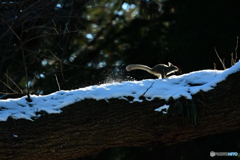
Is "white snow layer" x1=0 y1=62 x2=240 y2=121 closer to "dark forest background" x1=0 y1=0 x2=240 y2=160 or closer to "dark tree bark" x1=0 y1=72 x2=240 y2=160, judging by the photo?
"dark tree bark" x1=0 y1=72 x2=240 y2=160

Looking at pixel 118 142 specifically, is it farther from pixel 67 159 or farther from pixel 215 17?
pixel 215 17

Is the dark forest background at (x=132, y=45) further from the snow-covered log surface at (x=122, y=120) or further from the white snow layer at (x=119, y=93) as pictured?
the snow-covered log surface at (x=122, y=120)

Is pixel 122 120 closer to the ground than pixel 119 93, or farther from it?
closer to the ground

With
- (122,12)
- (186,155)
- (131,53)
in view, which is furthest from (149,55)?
(186,155)

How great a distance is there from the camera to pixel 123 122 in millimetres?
3285

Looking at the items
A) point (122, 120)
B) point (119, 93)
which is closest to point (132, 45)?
point (119, 93)

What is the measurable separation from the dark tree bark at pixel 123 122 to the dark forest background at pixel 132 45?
320 cm

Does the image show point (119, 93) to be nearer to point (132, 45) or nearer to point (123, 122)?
point (123, 122)

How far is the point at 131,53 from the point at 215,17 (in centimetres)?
216

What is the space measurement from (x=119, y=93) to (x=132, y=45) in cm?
565

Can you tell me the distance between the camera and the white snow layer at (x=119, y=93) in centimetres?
326

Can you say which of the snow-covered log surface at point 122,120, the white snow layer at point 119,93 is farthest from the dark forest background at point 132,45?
the snow-covered log surface at point 122,120

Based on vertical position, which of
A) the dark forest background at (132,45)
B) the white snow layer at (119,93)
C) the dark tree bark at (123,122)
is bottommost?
the dark tree bark at (123,122)

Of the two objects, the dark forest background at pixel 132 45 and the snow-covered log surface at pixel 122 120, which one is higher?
the dark forest background at pixel 132 45
